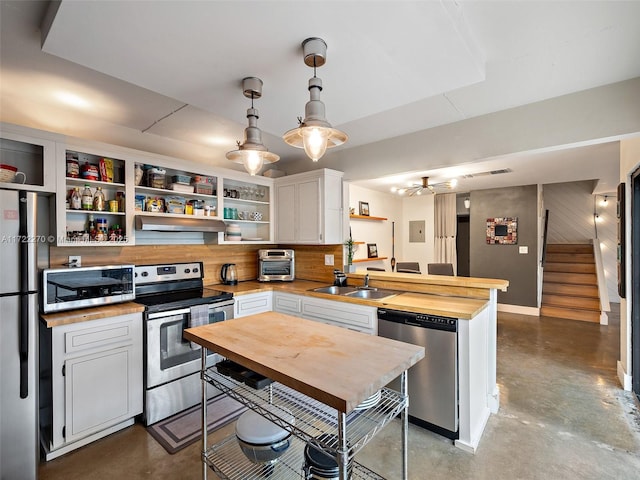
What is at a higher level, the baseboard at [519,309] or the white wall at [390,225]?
the white wall at [390,225]

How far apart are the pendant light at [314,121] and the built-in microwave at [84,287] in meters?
1.88

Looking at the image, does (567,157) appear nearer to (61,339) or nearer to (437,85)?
(437,85)

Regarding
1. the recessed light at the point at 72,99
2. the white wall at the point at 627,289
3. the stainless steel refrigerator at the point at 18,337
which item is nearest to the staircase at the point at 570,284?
the white wall at the point at 627,289

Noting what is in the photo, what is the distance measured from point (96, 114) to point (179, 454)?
2.73m

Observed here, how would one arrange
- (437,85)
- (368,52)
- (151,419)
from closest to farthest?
(368,52)
(437,85)
(151,419)

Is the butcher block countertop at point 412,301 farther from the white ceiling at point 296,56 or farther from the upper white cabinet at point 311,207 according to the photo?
the white ceiling at point 296,56

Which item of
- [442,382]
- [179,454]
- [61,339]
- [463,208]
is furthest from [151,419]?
[463,208]

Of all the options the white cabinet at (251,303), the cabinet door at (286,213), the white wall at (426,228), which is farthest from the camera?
the white wall at (426,228)

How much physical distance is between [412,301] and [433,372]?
0.56 metres

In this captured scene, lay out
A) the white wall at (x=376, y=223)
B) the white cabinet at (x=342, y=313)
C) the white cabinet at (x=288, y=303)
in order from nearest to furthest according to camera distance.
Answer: the white cabinet at (x=342, y=313), the white cabinet at (x=288, y=303), the white wall at (x=376, y=223)

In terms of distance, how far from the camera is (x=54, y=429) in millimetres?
1977

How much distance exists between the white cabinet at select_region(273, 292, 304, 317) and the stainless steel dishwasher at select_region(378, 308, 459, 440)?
1.12m

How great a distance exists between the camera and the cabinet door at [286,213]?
146 inches

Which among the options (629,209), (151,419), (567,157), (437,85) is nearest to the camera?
(437,85)
